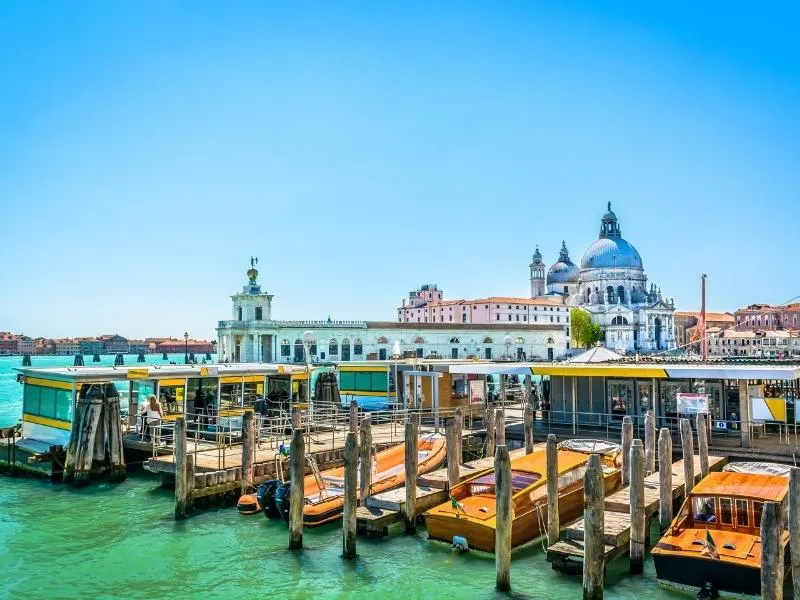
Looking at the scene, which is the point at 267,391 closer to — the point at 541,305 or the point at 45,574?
the point at 45,574

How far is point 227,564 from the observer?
1260 centimetres

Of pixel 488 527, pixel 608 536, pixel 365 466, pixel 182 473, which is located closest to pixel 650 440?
pixel 608 536

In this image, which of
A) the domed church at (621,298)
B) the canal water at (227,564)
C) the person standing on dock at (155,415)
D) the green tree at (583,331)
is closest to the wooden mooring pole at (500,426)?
the canal water at (227,564)

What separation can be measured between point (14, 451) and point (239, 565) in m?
10.5

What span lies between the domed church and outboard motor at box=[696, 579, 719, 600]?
307 feet

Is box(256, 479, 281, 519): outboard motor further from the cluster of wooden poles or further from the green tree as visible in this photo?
the green tree

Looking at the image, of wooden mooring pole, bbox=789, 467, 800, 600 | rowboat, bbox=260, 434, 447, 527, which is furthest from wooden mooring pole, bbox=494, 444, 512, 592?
rowboat, bbox=260, 434, 447, 527

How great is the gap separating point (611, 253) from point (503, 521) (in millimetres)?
100008

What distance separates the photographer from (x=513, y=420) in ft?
78.1

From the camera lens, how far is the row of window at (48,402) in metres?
19.3

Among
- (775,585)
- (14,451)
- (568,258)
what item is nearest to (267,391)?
(14,451)

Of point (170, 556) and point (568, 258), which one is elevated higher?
point (568, 258)

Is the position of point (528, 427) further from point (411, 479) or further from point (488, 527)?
point (488, 527)

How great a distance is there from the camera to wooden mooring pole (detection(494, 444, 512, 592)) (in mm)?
10891
